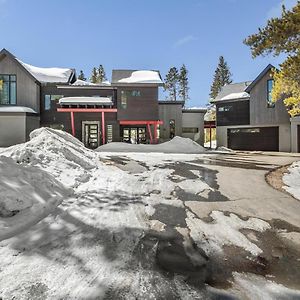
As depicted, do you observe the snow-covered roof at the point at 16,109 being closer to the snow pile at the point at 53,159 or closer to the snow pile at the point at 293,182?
the snow pile at the point at 53,159

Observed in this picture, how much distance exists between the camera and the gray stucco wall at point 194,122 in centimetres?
2797

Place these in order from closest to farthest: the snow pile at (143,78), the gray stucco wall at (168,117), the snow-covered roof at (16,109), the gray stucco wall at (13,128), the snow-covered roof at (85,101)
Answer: the snow-covered roof at (16,109) < the gray stucco wall at (13,128) < the snow-covered roof at (85,101) < the snow pile at (143,78) < the gray stucco wall at (168,117)

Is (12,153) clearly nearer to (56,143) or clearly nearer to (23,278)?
→ (56,143)

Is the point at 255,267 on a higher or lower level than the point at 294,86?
lower

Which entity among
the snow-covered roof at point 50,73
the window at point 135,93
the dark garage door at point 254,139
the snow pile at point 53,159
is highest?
the snow-covered roof at point 50,73

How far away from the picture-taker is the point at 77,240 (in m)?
3.46

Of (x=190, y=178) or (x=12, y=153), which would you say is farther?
(x=190, y=178)

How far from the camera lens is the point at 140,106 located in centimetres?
2450

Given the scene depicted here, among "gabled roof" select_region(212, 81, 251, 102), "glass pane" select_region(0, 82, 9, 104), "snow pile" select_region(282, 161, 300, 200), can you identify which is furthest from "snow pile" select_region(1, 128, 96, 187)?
"gabled roof" select_region(212, 81, 251, 102)

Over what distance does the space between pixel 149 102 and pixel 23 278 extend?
905 inches

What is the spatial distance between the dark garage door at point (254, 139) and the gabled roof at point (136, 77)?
1020 cm

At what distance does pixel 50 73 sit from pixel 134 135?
1156 cm

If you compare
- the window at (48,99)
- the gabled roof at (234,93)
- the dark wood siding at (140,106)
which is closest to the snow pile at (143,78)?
the dark wood siding at (140,106)

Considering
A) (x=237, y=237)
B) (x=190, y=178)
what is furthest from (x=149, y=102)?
(x=237, y=237)
